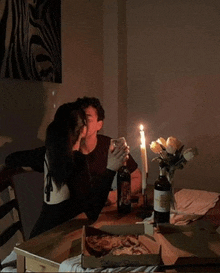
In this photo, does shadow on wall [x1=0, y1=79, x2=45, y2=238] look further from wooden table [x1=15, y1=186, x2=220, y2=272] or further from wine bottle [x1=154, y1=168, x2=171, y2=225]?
wine bottle [x1=154, y1=168, x2=171, y2=225]

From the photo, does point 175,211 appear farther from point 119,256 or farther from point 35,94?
point 35,94

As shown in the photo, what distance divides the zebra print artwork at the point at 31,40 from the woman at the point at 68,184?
53 cm

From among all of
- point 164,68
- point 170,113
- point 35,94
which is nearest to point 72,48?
point 35,94

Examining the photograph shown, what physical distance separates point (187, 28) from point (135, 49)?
1.59ft

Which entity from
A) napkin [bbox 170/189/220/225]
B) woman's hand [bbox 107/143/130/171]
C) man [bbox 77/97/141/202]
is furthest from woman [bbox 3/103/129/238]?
man [bbox 77/97/141/202]

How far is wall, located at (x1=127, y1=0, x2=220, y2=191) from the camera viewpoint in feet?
7.82

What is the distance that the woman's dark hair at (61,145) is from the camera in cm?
120

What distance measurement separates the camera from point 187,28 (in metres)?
2.43

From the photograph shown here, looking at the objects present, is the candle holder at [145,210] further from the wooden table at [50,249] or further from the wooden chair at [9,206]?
the wooden chair at [9,206]

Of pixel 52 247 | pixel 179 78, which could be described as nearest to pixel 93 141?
pixel 179 78

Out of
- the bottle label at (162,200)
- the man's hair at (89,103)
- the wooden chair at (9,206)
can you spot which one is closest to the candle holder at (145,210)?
the bottle label at (162,200)

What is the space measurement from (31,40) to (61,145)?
2.55 feet

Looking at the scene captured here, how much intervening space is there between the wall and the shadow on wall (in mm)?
1117

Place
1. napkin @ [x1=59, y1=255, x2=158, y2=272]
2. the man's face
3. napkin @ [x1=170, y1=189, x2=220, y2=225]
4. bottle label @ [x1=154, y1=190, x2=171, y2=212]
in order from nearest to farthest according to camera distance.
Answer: napkin @ [x1=59, y1=255, x2=158, y2=272], bottle label @ [x1=154, y1=190, x2=171, y2=212], napkin @ [x1=170, y1=189, x2=220, y2=225], the man's face
